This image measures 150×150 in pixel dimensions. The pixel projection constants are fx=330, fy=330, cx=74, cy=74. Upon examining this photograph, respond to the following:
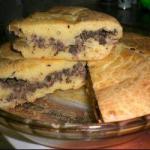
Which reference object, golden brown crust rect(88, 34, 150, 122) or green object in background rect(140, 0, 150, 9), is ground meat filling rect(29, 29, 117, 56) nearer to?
golden brown crust rect(88, 34, 150, 122)

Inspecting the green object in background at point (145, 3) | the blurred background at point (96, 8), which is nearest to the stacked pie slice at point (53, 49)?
the blurred background at point (96, 8)

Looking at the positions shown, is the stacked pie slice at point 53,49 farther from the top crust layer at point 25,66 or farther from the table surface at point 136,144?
the table surface at point 136,144

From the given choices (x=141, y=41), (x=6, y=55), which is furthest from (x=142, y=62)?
(x=6, y=55)

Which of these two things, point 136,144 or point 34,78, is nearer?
point 136,144

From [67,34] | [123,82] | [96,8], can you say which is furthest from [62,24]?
[96,8]

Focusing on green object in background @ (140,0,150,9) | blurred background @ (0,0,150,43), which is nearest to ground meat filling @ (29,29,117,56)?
blurred background @ (0,0,150,43)

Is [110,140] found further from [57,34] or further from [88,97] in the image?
[57,34]

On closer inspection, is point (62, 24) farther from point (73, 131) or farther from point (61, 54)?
point (73, 131)
